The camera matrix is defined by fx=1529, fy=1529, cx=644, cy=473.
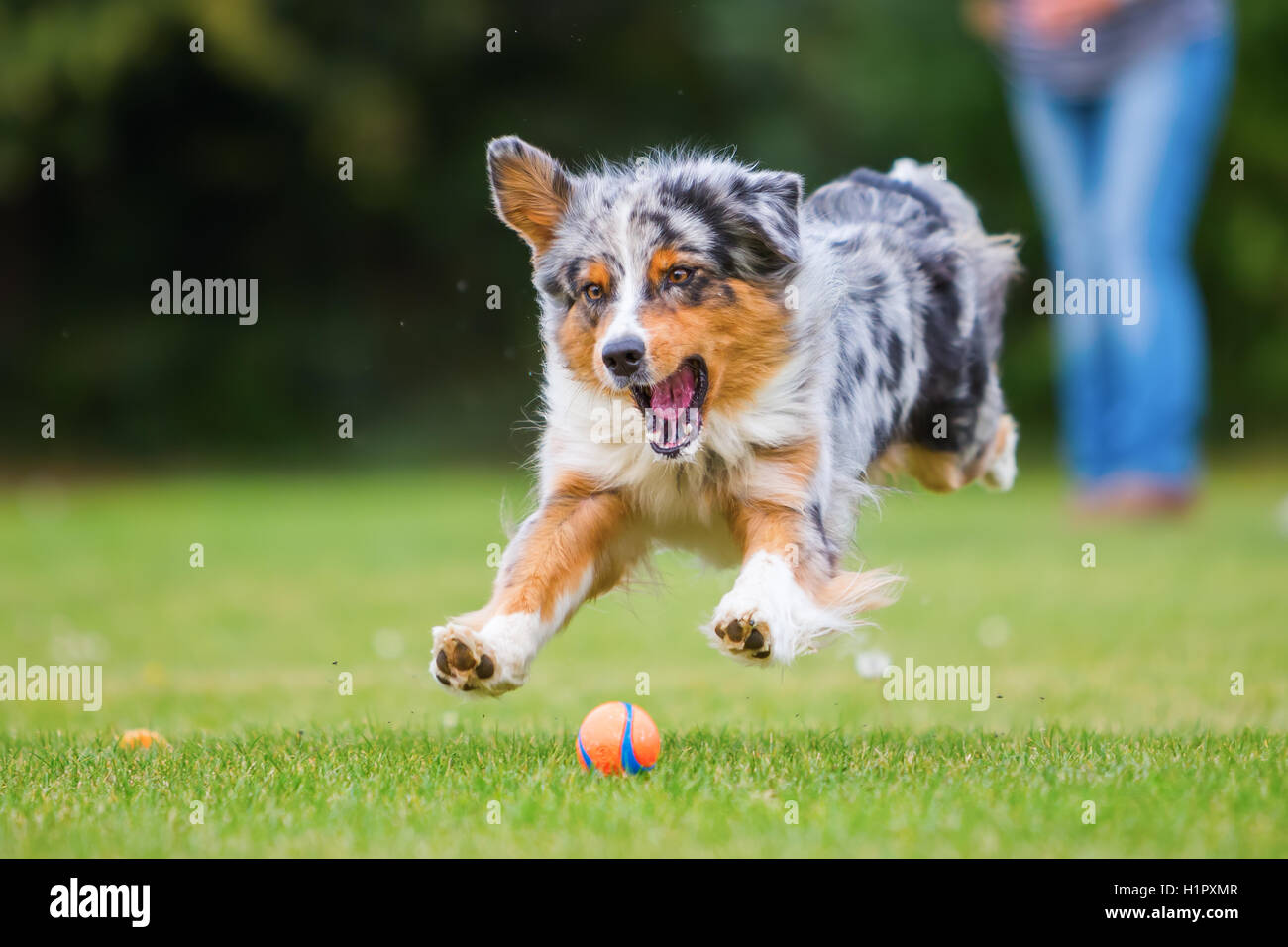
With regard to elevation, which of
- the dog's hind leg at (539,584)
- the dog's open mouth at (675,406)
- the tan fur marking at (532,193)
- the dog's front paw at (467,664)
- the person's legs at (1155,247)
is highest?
the person's legs at (1155,247)

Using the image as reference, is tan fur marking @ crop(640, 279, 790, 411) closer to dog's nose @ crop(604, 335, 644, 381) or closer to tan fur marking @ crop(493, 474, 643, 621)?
dog's nose @ crop(604, 335, 644, 381)

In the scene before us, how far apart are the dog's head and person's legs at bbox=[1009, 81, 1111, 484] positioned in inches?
389

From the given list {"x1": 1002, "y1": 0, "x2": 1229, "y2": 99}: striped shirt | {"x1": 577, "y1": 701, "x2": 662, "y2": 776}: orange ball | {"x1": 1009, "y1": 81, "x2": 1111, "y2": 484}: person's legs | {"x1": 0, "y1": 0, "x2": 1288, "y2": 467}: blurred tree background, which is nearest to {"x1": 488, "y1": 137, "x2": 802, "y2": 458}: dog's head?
{"x1": 577, "y1": 701, "x2": 662, "y2": 776}: orange ball

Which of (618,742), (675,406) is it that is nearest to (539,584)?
(618,742)

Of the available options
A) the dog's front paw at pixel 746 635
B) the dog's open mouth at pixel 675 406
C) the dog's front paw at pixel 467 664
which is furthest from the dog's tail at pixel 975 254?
the dog's front paw at pixel 467 664

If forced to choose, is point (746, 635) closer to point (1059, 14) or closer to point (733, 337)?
point (733, 337)

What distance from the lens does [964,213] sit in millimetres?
6879

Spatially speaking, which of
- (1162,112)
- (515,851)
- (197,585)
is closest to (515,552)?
(515,851)

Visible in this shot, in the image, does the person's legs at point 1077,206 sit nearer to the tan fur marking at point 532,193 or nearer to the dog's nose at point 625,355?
the tan fur marking at point 532,193

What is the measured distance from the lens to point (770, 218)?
16.9ft

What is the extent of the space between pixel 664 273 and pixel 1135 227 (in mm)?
10298

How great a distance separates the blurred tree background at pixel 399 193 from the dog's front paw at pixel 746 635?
18.1m

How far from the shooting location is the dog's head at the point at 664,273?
→ 16.2 ft

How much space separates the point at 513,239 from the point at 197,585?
1257cm
